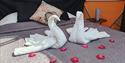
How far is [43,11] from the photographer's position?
2594mm

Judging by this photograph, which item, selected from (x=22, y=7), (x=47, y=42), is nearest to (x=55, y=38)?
(x=47, y=42)

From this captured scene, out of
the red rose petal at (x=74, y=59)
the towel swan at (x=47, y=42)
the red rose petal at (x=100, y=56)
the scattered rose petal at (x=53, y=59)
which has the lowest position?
the red rose petal at (x=100, y=56)

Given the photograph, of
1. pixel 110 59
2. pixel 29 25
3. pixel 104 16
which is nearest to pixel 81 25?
pixel 110 59

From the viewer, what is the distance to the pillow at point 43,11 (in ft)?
8.26

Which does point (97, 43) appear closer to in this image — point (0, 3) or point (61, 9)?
point (61, 9)

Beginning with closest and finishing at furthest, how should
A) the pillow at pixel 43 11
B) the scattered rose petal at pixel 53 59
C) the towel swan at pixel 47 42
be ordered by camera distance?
the scattered rose petal at pixel 53 59 < the towel swan at pixel 47 42 < the pillow at pixel 43 11

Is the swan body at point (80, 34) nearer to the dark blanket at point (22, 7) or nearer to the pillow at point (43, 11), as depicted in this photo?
the pillow at point (43, 11)

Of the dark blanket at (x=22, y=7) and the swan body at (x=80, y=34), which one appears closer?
the swan body at (x=80, y=34)

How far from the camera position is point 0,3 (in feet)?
8.79

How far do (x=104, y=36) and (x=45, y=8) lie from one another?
1.01m

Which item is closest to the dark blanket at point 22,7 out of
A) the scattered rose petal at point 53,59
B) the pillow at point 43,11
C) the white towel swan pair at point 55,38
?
the pillow at point 43,11

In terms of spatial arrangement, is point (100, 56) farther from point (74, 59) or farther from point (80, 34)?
point (80, 34)

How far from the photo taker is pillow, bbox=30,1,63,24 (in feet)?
8.26

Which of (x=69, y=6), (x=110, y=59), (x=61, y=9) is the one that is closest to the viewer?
(x=110, y=59)
